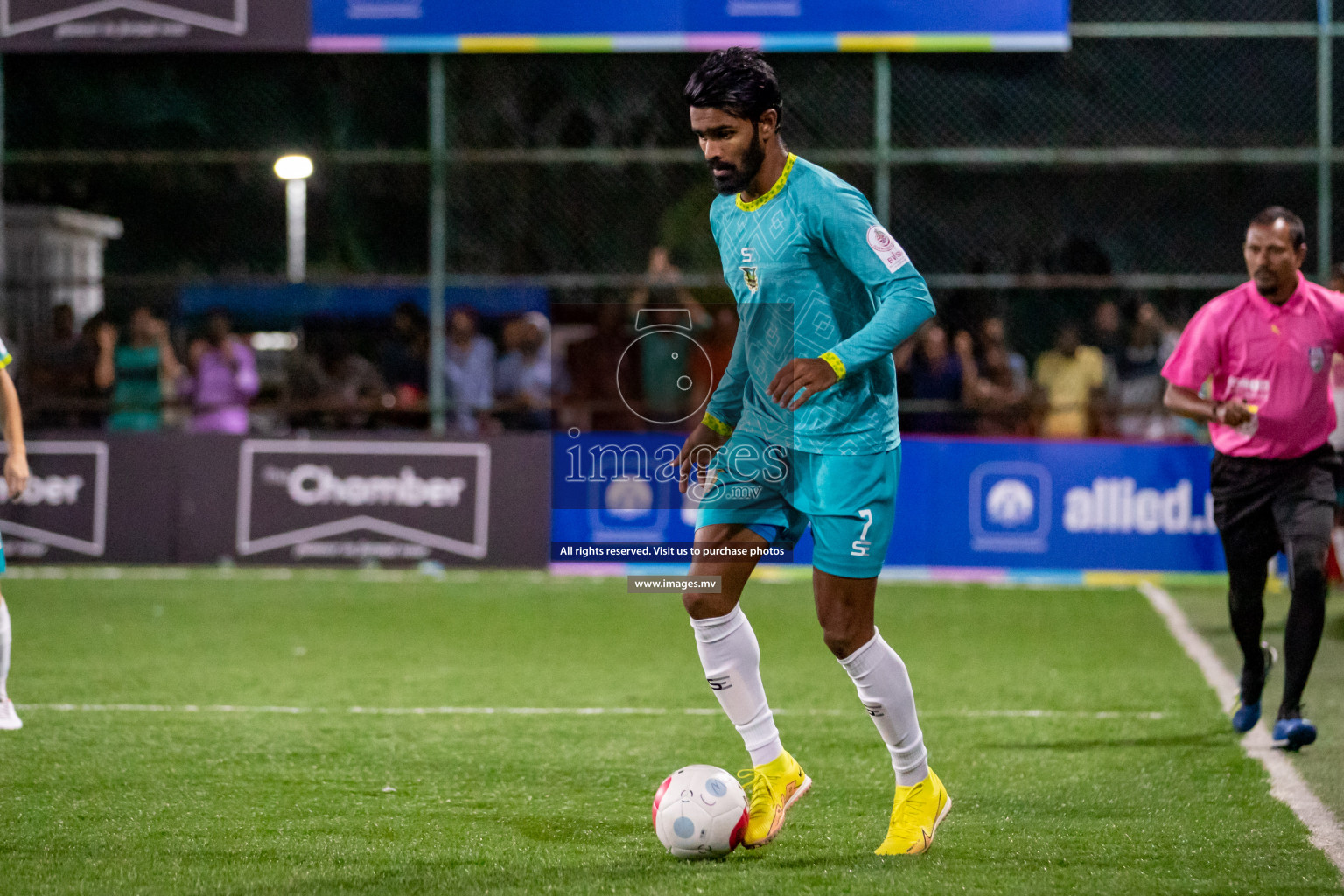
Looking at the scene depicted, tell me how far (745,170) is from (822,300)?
42 cm

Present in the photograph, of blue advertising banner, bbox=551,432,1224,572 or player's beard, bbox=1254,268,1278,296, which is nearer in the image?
player's beard, bbox=1254,268,1278,296

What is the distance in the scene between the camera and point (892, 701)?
179 inches

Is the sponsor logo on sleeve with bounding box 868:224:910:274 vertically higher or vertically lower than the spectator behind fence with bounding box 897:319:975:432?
higher

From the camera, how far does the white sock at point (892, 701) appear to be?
14.8 feet

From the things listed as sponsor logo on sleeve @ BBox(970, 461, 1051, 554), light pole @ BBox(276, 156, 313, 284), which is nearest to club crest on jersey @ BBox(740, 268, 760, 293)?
sponsor logo on sleeve @ BBox(970, 461, 1051, 554)

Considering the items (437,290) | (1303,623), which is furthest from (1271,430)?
(437,290)

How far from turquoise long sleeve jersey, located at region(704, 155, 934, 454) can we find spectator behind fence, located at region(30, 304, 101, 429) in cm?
1018

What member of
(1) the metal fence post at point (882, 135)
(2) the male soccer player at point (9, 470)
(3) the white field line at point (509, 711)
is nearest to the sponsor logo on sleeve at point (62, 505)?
(3) the white field line at point (509, 711)

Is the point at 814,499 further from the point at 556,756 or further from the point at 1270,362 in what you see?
the point at 1270,362

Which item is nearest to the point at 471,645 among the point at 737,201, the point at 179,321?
the point at 737,201

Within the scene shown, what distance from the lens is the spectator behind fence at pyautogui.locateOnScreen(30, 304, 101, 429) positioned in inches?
530

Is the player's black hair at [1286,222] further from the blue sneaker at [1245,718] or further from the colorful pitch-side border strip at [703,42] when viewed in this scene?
the colorful pitch-side border strip at [703,42]

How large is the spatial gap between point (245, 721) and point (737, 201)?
3.37 meters

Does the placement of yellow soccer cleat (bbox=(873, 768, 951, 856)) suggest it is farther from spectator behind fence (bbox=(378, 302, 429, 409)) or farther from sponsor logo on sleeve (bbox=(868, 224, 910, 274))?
spectator behind fence (bbox=(378, 302, 429, 409))
